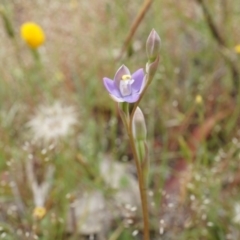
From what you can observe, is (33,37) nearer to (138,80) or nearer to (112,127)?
(112,127)

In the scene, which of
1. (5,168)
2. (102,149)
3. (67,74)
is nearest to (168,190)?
(102,149)

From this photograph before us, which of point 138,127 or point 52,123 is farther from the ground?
point 138,127

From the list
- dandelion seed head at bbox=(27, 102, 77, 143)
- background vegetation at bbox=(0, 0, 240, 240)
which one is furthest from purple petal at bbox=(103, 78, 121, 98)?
dandelion seed head at bbox=(27, 102, 77, 143)

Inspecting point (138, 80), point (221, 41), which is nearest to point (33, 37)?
point (221, 41)

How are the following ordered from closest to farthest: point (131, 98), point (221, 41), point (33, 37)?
1. point (131, 98)
2. point (33, 37)
3. point (221, 41)

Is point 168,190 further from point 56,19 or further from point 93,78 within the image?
point 56,19

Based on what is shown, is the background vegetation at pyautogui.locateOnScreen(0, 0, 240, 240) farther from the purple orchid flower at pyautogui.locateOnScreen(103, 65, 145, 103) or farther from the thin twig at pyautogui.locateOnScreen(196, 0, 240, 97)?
the purple orchid flower at pyautogui.locateOnScreen(103, 65, 145, 103)
